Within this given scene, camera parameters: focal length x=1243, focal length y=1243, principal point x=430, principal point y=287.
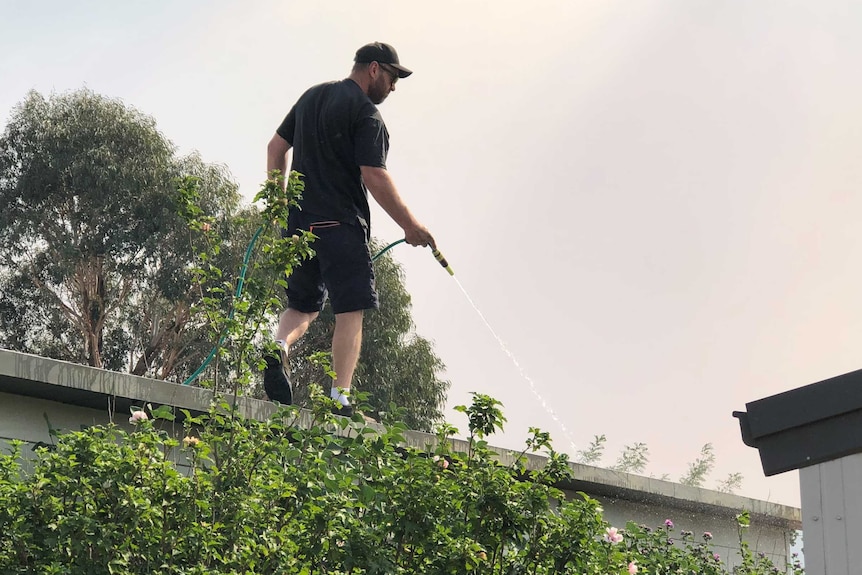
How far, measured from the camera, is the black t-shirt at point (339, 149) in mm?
6859

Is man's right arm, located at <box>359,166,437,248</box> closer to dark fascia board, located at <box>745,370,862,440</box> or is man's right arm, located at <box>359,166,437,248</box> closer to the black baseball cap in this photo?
the black baseball cap

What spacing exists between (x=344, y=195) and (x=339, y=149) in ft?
0.86

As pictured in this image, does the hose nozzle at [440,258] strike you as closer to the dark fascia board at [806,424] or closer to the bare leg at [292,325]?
the bare leg at [292,325]

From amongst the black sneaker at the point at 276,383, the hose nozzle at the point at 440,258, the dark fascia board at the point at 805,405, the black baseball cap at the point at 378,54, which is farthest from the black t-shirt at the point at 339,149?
the dark fascia board at the point at 805,405

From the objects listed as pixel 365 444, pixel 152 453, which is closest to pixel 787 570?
pixel 365 444

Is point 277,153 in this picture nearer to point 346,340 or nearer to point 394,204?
point 394,204

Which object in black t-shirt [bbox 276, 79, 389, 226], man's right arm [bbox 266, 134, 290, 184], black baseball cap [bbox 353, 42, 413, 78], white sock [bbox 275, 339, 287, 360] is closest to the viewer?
white sock [bbox 275, 339, 287, 360]

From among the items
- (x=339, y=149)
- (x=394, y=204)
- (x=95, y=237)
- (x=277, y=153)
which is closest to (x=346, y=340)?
(x=394, y=204)

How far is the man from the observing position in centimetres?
→ 680

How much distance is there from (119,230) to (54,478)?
91.9ft

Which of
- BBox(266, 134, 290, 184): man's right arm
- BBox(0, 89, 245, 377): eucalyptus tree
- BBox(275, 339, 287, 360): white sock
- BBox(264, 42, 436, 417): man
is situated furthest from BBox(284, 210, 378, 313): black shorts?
BBox(0, 89, 245, 377): eucalyptus tree

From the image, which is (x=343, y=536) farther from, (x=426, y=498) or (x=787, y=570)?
(x=787, y=570)

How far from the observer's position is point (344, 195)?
22.8ft

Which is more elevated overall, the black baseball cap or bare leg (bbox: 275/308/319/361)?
the black baseball cap
